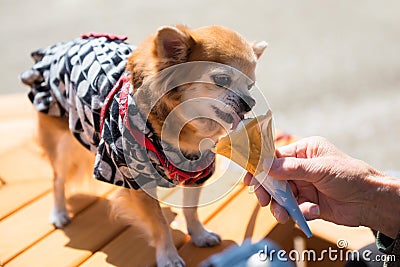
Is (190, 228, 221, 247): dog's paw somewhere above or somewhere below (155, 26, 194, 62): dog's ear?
below

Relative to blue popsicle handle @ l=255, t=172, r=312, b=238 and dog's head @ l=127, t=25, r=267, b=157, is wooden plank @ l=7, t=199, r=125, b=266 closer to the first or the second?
dog's head @ l=127, t=25, r=267, b=157

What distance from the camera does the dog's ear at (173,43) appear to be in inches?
54.7

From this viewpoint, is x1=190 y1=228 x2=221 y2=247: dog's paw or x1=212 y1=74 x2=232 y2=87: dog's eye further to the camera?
x1=190 y1=228 x2=221 y2=247: dog's paw

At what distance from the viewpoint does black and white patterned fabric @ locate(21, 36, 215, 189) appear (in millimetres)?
1571

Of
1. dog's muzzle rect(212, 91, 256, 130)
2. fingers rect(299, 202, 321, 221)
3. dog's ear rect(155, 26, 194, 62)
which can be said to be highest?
dog's ear rect(155, 26, 194, 62)

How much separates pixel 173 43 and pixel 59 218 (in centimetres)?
93

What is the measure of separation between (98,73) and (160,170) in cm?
40

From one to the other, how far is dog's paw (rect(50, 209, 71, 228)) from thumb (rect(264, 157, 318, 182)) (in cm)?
97

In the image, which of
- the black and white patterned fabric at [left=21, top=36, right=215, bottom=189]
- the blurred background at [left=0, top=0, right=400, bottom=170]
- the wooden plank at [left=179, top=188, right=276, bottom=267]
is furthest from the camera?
the blurred background at [left=0, top=0, right=400, bottom=170]

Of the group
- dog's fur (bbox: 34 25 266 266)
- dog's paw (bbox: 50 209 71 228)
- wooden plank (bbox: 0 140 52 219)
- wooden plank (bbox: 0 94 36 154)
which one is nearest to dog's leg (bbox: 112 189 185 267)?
dog's fur (bbox: 34 25 266 266)

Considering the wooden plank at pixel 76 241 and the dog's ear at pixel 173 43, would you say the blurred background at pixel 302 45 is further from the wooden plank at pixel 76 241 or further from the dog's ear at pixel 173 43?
the dog's ear at pixel 173 43

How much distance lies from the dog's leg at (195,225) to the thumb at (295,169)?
0.57 meters

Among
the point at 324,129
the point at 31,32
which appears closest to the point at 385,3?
the point at 324,129

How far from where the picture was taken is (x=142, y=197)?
173 cm
